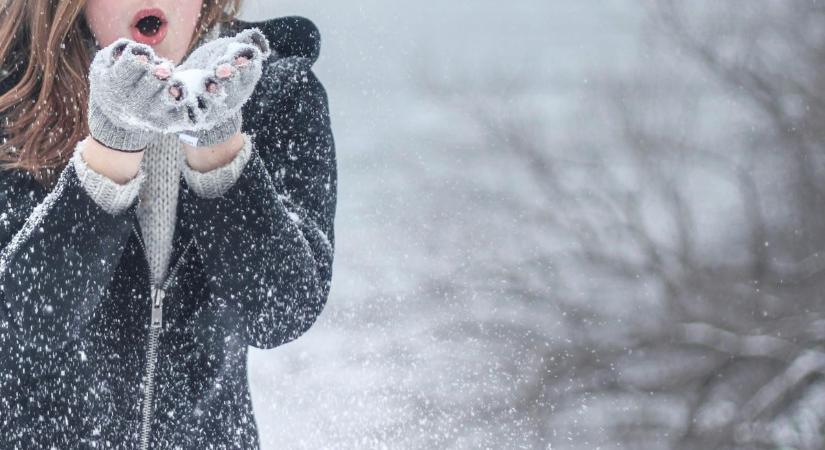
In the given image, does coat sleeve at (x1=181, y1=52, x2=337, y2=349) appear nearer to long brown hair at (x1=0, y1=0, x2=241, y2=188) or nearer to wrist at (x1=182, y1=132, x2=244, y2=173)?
wrist at (x1=182, y1=132, x2=244, y2=173)

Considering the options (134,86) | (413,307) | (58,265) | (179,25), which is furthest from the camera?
(413,307)

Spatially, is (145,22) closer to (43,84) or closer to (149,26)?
(149,26)

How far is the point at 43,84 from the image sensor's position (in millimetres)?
1199

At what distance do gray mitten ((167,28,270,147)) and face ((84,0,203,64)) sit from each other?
15 centimetres

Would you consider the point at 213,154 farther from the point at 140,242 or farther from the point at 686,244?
the point at 686,244

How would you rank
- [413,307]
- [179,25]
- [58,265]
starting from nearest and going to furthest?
[58,265] → [179,25] → [413,307]

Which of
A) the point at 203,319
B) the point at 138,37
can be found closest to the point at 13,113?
the point at 138,37

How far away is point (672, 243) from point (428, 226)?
2156 millimetres

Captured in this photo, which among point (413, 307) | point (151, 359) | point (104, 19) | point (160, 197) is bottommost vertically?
point (413, 307)

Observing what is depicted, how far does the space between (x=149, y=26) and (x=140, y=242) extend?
0.71 ft

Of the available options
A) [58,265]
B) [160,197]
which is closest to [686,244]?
[160,197]

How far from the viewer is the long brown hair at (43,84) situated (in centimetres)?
119

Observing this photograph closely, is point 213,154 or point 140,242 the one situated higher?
point 213,154

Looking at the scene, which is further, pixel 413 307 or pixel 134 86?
pixel 413 307
